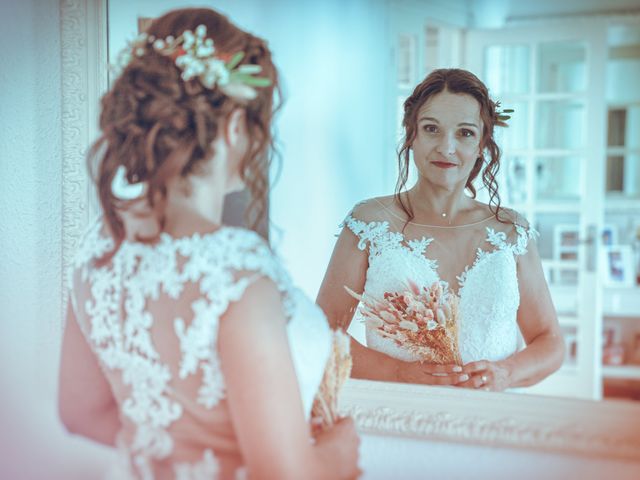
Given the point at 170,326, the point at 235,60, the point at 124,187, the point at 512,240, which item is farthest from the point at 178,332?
the point at 512,240

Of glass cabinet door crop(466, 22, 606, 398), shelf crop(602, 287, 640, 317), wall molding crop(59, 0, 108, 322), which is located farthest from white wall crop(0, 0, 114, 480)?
shelf crop(602, 287, 640, 317)

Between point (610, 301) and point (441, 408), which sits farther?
point (610, 301)

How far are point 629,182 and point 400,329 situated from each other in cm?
51

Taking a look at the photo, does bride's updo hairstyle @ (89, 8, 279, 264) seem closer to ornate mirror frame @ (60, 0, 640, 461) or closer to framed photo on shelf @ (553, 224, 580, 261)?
ornate mirror frame @ (60, 0, 640, 461)

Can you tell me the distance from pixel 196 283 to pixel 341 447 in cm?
34

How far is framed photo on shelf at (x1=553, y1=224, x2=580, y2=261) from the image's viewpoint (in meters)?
1.38

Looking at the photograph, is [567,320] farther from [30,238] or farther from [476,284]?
[30,238]

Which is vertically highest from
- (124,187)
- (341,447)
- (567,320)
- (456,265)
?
(124,187)

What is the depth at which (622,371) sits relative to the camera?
1.22 meters

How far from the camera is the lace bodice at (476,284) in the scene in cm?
121

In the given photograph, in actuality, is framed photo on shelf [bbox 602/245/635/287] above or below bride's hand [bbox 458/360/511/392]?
above

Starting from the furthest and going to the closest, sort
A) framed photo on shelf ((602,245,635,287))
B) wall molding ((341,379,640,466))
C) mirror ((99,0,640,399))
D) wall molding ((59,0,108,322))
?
framed photo on shelf ((602,245,635,287))
wall molding ((59,0,108,322))
mirror ((99,0,640,399))
wall molding ((341,379,640,466))

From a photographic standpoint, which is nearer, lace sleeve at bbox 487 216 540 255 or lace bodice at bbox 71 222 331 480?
lace bodice at bbox 71 222 331 480

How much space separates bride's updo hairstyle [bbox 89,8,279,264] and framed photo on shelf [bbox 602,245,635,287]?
0.89 m
